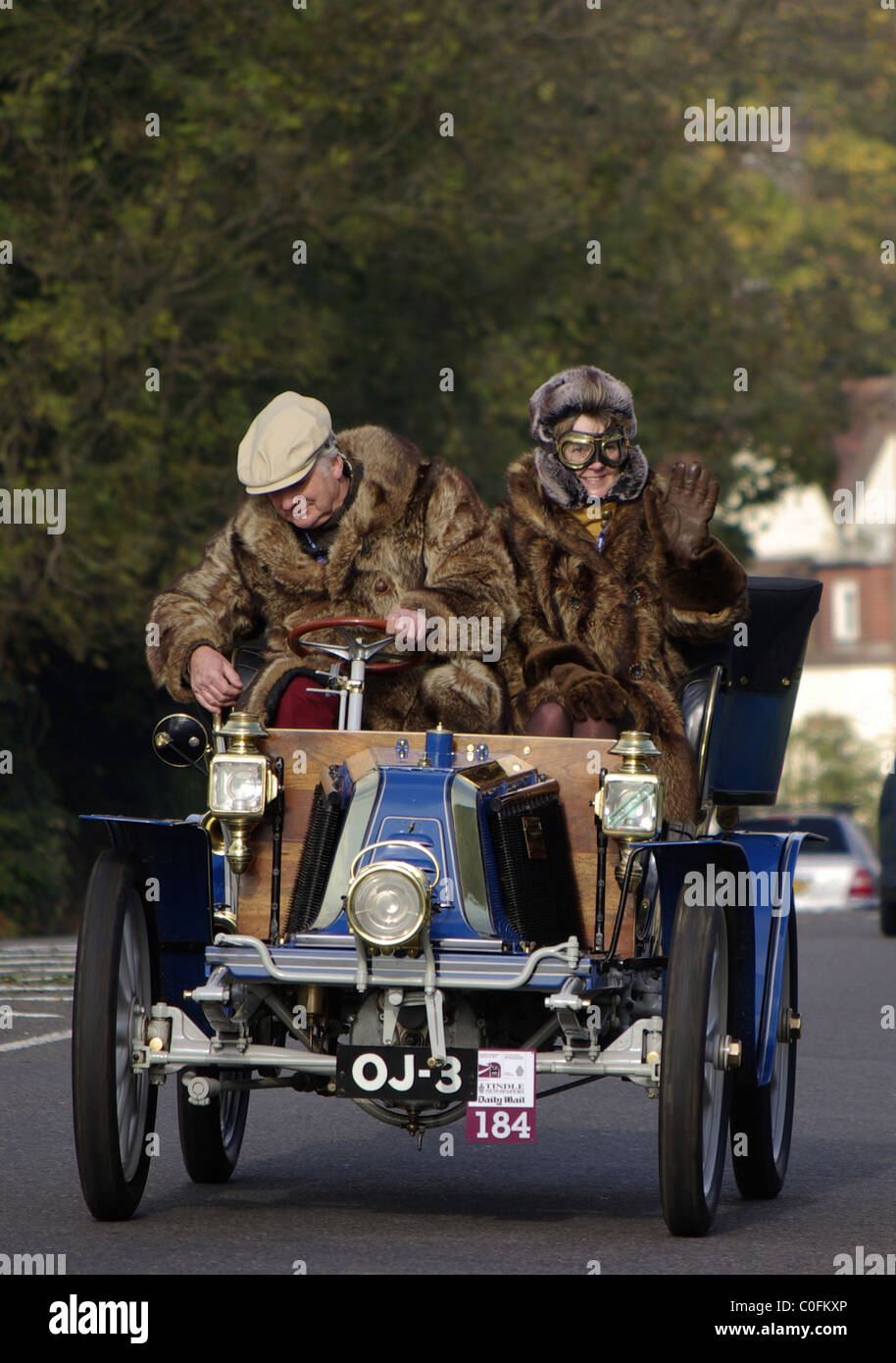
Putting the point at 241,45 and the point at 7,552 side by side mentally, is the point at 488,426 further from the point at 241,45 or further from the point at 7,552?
the point at 7,552

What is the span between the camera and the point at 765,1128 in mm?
7430

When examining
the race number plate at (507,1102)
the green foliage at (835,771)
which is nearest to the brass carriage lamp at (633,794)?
the race number plate at (507,1102)

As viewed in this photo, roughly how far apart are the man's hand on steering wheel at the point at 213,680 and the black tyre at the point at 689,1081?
1462 mm

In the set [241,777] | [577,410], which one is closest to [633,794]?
[241,777]

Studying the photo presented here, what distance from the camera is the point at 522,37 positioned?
28641mm

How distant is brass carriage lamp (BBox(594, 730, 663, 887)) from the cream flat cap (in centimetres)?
137

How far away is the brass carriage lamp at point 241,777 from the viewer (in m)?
6.64

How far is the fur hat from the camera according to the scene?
309 inches
